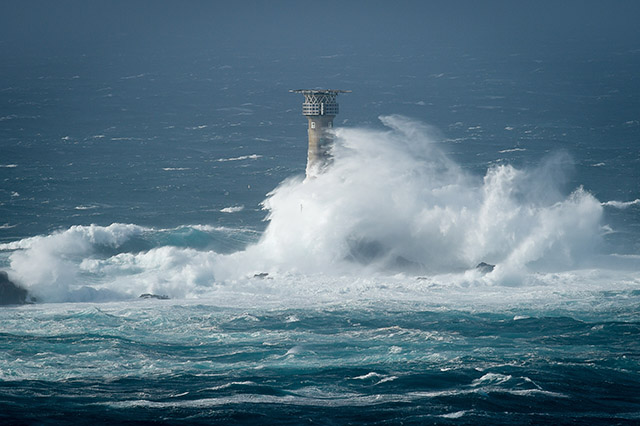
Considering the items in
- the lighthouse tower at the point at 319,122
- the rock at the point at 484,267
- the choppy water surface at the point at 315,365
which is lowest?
the choppy water surface at the point at 315,365

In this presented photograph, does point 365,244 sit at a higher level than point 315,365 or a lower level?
higher

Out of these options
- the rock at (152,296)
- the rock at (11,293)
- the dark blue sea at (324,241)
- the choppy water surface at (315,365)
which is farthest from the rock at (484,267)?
the rock at (11,293)

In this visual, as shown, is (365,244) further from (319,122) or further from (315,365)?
(315,365)

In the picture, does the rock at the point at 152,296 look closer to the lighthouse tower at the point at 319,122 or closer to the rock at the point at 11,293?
the rock at the point at 11,293

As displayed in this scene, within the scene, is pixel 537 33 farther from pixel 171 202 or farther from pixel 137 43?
pixel 171 202

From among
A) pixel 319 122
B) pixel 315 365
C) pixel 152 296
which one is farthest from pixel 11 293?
pixel 319 122

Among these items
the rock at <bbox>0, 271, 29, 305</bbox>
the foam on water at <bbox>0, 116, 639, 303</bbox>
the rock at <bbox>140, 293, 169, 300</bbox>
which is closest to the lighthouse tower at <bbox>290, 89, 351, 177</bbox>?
the foam on water at <bbox>0, 116, 639, 303</bbox>

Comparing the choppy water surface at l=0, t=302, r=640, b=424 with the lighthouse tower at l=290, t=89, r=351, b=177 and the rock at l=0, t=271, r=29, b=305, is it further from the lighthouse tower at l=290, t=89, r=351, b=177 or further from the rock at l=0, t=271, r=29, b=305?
the lighthouse tower at l=290, t=89, r=351, b=177
